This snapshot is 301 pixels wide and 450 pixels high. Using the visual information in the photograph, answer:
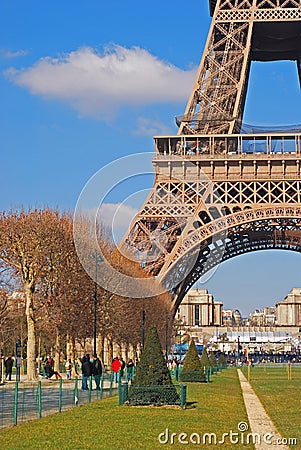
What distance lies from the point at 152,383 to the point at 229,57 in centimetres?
3836

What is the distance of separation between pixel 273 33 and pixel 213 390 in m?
36.2

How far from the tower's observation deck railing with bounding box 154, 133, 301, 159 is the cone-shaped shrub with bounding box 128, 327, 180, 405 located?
30126 mm

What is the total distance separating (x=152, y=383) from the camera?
23891 millimetres

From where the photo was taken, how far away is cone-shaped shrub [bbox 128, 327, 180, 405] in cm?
2356

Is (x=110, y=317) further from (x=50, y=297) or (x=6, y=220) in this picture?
(x=6, y=220)

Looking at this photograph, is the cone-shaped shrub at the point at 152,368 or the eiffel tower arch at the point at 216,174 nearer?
the cone-shaped shrub at the point at 152,368

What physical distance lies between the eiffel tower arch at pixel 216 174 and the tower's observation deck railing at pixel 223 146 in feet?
0.22

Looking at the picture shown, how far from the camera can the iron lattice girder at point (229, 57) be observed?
55.2m

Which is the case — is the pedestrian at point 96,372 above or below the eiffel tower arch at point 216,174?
below

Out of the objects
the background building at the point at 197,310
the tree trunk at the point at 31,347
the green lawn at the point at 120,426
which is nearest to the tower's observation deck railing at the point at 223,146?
the tree trunk at the point at 31,347

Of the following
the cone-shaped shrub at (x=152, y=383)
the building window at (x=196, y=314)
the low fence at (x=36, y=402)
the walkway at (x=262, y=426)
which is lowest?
the walkway at (x=262, y=426)

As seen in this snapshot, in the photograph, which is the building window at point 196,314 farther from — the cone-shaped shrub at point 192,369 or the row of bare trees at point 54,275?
the cone-shaped shrub at point 192,369

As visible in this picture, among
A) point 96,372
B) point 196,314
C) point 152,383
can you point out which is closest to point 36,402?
point 152,383

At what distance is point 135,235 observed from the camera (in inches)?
2044
